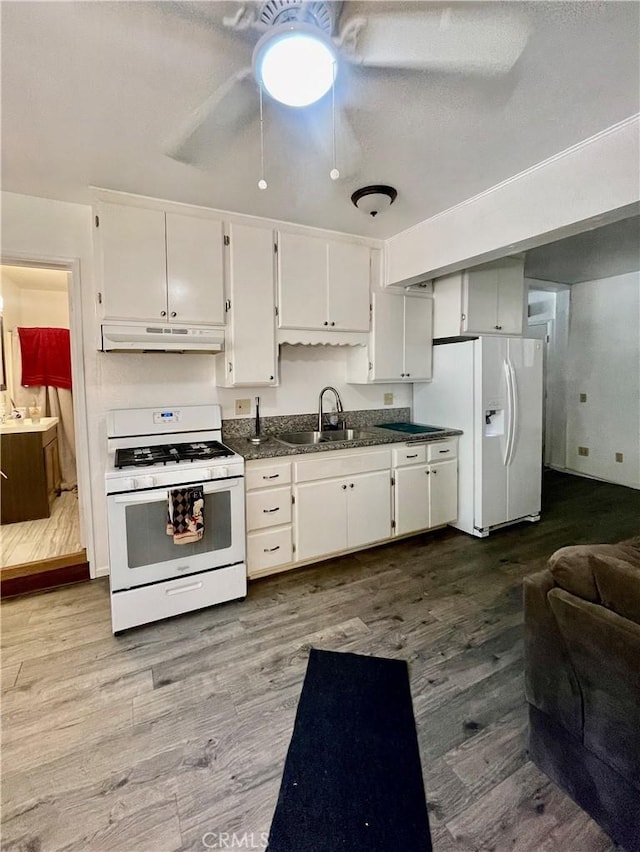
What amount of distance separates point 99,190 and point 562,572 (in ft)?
9.70

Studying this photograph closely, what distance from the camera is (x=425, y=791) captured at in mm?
1358

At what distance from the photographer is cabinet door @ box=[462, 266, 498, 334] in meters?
3.34

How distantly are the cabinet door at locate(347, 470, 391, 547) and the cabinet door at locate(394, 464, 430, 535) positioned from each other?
0.09 m

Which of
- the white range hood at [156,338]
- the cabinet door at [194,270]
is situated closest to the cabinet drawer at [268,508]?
the white range hood at [156,338]

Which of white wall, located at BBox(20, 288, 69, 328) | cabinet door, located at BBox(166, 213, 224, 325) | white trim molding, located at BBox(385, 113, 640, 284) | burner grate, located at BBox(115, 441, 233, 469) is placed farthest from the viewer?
white wall, located at BBox(20, 288, 69, 328)

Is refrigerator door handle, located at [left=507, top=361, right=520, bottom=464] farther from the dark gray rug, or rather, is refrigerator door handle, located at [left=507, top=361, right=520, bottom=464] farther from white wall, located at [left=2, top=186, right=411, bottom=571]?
the dark gray rug

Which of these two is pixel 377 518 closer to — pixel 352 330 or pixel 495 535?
pixel 495 535

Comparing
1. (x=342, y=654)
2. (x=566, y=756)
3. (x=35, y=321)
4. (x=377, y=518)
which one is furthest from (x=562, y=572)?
(x=35, y=321)

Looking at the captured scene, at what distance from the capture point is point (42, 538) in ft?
10.7

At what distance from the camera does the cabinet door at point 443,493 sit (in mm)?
3316

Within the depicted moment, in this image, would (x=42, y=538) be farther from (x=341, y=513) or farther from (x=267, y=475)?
(x=341, y=513)

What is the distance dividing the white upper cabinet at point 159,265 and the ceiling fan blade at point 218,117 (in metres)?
0.97

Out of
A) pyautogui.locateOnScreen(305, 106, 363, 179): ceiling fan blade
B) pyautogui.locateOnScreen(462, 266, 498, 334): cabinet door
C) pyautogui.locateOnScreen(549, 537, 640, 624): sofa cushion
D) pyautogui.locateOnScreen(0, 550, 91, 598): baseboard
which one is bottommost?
pyautogui.locateOnScreen(0, 550, 91, 598): baseboard

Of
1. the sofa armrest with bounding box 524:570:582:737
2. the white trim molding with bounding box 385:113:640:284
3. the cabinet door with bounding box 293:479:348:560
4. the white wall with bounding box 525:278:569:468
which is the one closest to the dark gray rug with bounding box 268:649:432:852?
the sofa armrest with bounding box 524:570:582:737
